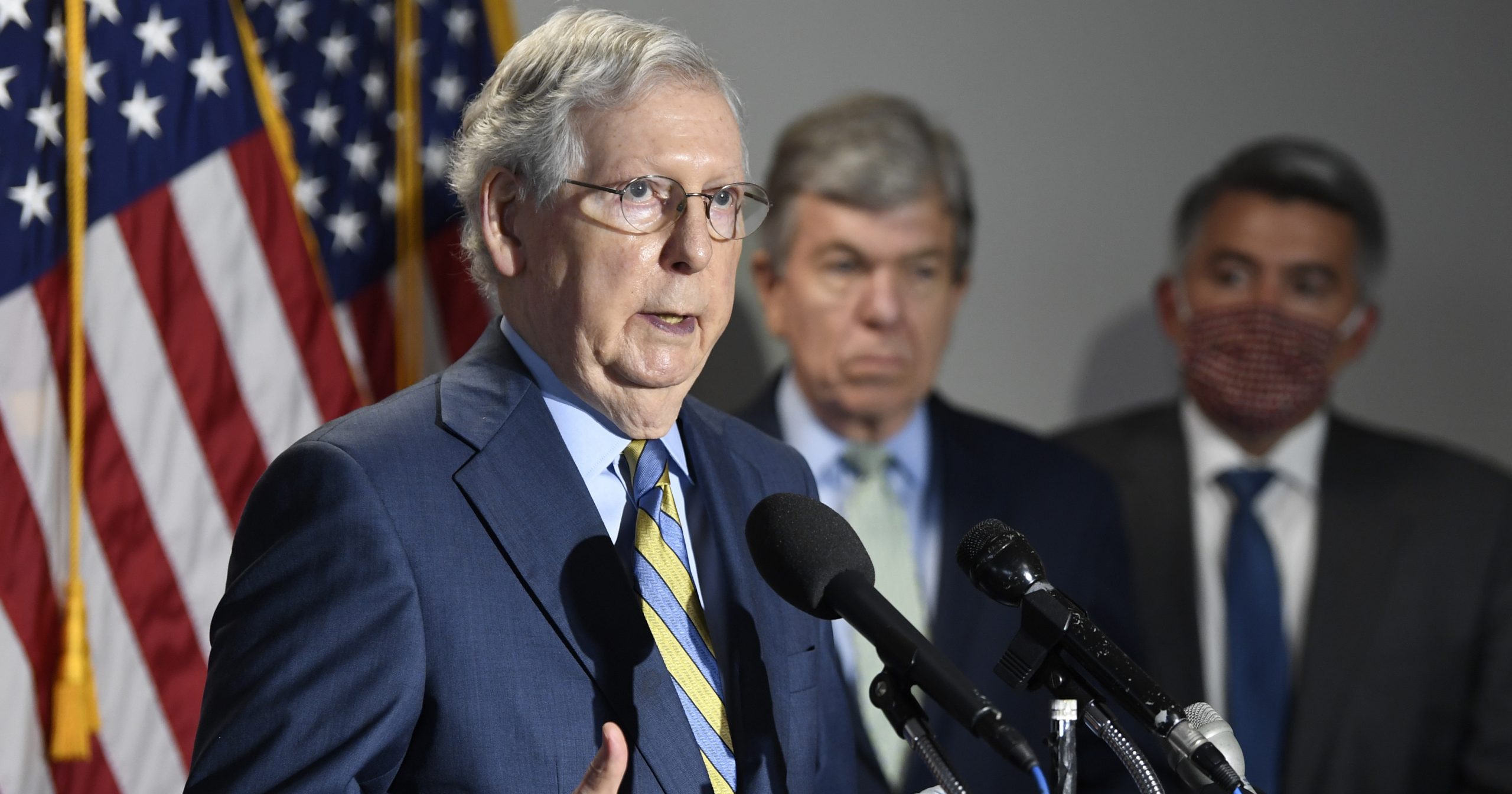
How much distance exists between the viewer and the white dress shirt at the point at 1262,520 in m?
3.03

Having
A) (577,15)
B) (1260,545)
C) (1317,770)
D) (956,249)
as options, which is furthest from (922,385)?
(577,15)

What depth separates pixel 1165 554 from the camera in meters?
3.09

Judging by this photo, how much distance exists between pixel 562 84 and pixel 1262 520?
2137 mm

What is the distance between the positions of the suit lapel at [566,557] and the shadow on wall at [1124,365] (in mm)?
2336

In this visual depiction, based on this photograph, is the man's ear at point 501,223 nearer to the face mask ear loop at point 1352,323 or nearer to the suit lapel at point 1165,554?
the suit lapel at point 1165,554

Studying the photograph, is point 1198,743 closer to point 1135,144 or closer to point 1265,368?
point 1265,368

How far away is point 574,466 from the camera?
1435 mm

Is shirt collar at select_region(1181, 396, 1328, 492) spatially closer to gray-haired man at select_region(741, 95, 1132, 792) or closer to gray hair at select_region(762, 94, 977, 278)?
gray-haired man at select_region(741, 95, 1132, 792)

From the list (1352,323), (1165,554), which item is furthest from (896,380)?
(1352,323)

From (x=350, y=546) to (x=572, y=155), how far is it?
42 centimetres

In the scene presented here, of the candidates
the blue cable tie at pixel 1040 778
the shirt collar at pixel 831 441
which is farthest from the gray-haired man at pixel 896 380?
the blue cable tie at pixel 1040 778

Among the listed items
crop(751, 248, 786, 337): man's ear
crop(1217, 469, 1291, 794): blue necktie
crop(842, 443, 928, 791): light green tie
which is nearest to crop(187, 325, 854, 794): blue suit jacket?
crop(842, 443, 928, 791): light green tie

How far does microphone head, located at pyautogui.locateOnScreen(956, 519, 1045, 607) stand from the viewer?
1.20 metres

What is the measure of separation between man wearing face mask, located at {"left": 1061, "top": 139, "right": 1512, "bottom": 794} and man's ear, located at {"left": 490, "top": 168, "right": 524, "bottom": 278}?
190 centimetres
